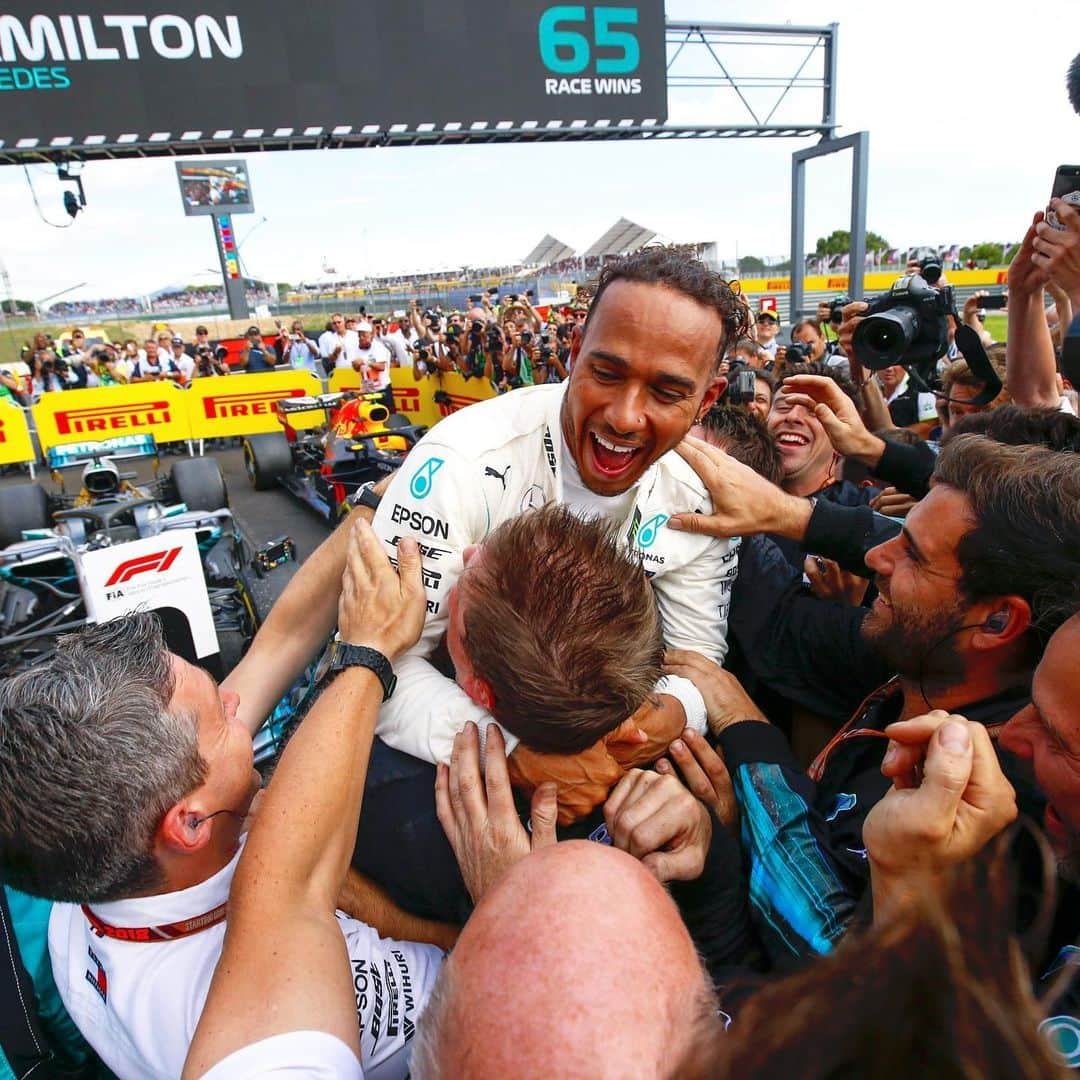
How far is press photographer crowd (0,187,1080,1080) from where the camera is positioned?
545mm

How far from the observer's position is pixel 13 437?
436 inches

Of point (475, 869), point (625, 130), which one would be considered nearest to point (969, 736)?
point (475, 869)

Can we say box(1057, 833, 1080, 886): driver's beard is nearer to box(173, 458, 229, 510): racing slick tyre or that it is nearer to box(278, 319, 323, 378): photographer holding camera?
box(173, 458, 229, 510): racing slick tyre

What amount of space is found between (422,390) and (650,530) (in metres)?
11.1

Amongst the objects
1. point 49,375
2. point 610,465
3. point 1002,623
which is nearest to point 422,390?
point 49,375

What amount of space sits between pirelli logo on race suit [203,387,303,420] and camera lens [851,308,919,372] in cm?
1086

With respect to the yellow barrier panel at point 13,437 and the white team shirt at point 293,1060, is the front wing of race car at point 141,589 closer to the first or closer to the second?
the white team shirt at point 293,1060

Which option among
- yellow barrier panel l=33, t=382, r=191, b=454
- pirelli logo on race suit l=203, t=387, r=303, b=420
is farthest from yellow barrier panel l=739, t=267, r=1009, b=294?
yellow barrier panel l=33, t=382, r=191, b=454

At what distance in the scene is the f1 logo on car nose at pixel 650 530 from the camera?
73.9 inches

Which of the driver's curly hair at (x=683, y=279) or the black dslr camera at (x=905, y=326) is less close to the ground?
the driver's curly hair at (x=683, y=279)

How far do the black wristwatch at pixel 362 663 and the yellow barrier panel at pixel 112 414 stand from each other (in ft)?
38.8

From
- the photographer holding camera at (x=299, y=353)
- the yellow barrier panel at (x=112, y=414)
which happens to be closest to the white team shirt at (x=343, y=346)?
the photographer holding camera at (x=299, y=353)

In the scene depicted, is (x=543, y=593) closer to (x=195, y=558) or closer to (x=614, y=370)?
(x=614, y=370)

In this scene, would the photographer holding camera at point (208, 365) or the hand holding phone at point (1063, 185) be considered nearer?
the hand holding phone at point (1063, 185)
